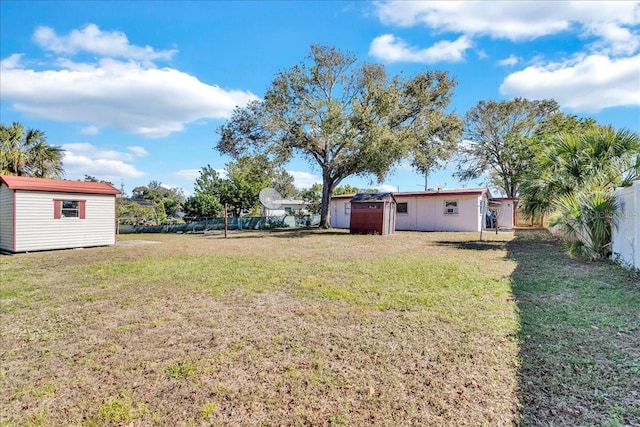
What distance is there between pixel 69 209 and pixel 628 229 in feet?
54.4

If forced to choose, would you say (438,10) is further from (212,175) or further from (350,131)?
(212,175)

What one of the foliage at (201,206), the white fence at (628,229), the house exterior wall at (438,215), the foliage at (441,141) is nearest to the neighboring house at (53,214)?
the foliage at (201,206)

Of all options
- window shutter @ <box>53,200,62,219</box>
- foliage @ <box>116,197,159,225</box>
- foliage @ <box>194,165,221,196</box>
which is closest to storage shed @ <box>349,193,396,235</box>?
window shutter @ <box>53,200,62,219</box>

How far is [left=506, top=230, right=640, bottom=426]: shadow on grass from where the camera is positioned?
2.24 m

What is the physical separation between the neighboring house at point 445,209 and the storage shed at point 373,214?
306cm

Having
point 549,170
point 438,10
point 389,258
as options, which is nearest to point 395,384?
point 389,258

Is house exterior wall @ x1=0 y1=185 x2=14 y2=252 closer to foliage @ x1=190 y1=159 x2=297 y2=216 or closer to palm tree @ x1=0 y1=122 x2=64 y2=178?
palm tree @ x1=0 y1=122 x2=64 y2=178

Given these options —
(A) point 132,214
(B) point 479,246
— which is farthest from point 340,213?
(A) point 132,214

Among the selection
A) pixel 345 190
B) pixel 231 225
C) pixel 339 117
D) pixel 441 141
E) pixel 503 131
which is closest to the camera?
pixel 339 117

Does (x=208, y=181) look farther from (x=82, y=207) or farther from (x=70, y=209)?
(x=70, y=209)

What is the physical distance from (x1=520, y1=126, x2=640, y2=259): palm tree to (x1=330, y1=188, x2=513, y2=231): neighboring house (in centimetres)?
865

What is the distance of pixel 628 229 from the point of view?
6.39m

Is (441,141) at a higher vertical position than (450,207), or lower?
higher

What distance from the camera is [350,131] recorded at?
1673 cm
